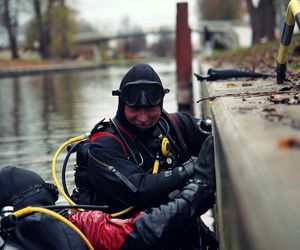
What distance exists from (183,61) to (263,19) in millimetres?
11025

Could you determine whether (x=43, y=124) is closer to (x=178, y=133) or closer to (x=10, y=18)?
(x=178, y=133)

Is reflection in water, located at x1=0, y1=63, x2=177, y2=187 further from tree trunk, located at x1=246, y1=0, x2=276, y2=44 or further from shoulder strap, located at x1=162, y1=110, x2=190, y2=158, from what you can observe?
tree trunk, located at x1=246, y1=0, x2=276, y2=44

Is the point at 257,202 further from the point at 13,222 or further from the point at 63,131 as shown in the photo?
the point at 63,131

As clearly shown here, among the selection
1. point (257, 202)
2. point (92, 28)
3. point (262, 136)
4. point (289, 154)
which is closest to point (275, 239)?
point (257, 202)

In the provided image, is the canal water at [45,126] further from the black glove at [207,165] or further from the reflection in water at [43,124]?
the black glove at [207,165]

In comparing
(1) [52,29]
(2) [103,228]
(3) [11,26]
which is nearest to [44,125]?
(2) [103,228]

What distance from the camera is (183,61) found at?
13688mm

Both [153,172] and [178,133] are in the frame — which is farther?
[178,133]

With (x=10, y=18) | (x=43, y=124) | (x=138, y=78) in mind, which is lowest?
(x=43, y=124)

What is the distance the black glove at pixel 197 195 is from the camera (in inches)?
137

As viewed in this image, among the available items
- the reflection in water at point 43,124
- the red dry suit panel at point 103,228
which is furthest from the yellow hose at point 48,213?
the reflection in water at point 43,124

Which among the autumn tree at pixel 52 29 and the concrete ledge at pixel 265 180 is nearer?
the concrete ledge at pixel 265 180

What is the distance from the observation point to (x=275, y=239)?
4.65ft

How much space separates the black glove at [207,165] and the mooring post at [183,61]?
9.71 m
